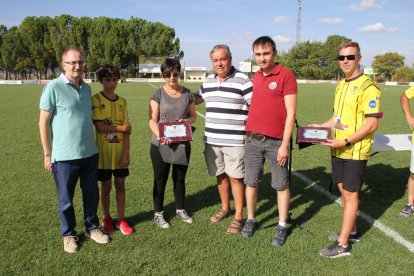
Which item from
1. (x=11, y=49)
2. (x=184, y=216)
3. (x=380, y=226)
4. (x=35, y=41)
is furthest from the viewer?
(x=35, y=41)

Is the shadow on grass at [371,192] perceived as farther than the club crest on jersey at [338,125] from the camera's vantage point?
Yes

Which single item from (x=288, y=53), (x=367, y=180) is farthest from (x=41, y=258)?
(x=288, y=53)

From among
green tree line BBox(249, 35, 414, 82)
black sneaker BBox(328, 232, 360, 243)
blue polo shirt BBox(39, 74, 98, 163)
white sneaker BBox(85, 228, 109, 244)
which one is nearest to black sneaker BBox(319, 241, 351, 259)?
black sneaker BBox(328, 232, 360, 243)

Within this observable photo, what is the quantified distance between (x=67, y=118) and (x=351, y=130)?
262 cm

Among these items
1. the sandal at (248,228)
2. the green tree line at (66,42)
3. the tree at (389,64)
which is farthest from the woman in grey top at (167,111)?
the tree at (389,64)

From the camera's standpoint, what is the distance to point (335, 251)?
3.42 metres

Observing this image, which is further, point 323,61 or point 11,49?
point 323,61

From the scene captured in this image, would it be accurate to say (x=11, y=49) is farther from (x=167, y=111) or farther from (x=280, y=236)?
(x=280, y=236)

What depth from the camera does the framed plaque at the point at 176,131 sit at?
368 centimetres

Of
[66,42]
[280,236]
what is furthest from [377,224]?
[66,42]

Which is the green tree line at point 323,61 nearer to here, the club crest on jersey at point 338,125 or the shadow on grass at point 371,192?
the shadow on grass at point 371,192

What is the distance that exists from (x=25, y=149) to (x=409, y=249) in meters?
7.48

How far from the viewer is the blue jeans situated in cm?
336

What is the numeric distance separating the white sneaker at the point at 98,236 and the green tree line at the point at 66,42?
62862 millimetres
